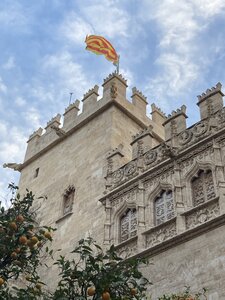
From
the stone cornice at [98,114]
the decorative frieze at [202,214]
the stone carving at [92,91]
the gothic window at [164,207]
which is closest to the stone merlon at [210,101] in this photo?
the gothic window at [164,207]

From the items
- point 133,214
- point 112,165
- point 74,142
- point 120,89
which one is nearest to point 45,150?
point 74,142

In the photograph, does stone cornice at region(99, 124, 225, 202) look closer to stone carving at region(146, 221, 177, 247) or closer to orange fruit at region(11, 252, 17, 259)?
stone carving at region(146, 221, 177, 247)

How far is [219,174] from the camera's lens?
11.6 m

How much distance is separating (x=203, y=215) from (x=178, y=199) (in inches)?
41.8

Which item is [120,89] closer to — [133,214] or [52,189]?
[52,189]

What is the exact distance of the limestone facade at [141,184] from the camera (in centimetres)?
1095

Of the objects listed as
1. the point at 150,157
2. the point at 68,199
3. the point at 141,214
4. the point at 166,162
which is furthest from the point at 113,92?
the point at 141,214

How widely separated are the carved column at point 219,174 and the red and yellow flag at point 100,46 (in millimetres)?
10404

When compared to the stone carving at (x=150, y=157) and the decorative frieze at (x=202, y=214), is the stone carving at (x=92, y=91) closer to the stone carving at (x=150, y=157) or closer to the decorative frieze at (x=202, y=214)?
the stone carving at (x=150, y=157)

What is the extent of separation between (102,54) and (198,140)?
1010 centimetres

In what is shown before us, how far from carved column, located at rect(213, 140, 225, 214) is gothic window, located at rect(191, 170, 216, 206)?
317mm

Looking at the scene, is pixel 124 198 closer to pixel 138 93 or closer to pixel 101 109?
pixel 101 109

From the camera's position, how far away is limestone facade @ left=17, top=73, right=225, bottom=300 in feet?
35.9

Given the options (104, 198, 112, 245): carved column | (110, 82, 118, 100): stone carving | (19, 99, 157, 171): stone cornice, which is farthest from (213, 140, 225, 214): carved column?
(110, 82, 118, 100): stone carving
